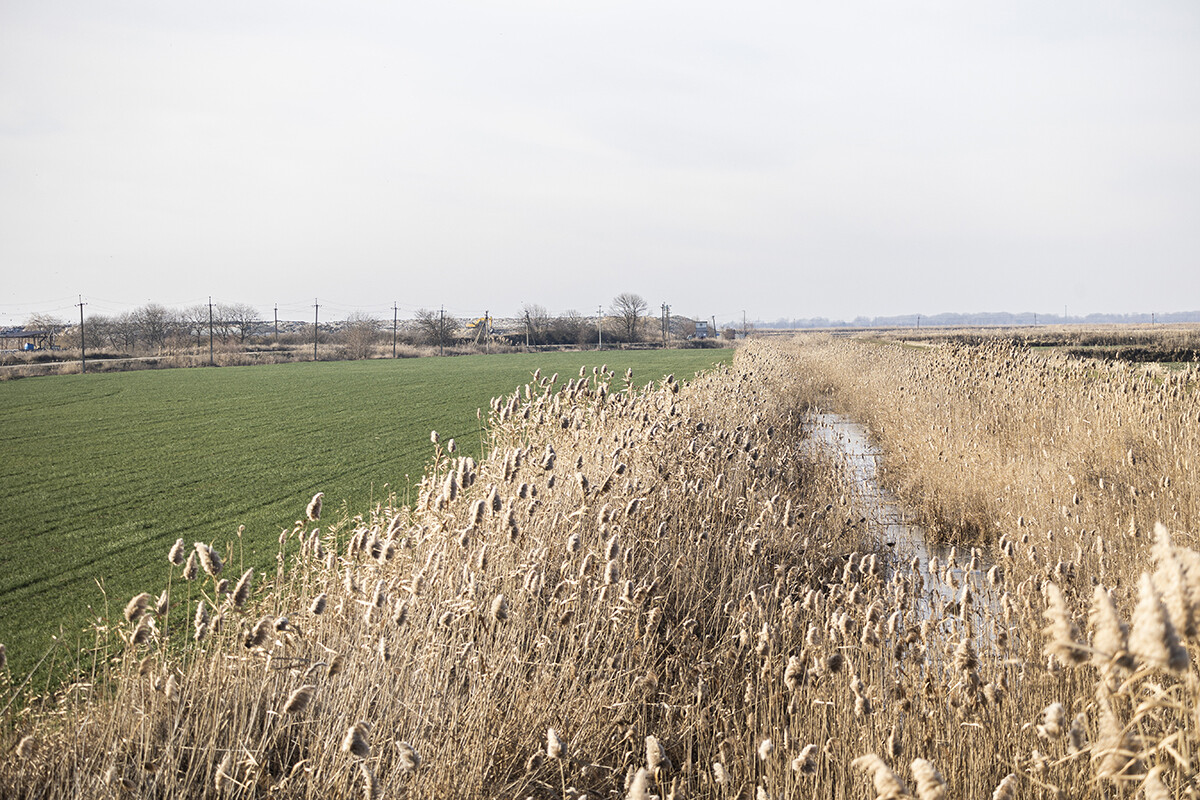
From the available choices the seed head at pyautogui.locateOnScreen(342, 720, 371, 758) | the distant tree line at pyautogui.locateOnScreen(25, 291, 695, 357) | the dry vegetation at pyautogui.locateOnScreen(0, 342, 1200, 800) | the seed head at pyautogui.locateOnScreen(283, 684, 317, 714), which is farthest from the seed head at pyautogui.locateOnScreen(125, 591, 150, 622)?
the distant tree line at pyautogui.locateOnScreen(25, 291, 695, 357)

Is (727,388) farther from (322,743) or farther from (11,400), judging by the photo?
(11,400)

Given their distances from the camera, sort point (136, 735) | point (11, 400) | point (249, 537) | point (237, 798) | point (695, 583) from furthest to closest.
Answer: point (11, 400) → point (249, 537) → point (695, 583) → point (136, 735) → point (237, 798)

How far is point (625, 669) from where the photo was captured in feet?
13.8

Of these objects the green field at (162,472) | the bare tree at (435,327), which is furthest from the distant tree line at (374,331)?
the green field at (162,472)

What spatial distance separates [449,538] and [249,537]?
15.7ft

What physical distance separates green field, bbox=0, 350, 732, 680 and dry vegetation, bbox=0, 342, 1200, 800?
37.7 inches

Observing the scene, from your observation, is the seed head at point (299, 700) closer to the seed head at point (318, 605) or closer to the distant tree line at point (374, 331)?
the seed head at point (318, 605)

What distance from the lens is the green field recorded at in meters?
6.88

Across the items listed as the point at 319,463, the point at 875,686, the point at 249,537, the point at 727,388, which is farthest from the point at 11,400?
the point at 875,686

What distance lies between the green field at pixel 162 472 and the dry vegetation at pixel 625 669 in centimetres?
96

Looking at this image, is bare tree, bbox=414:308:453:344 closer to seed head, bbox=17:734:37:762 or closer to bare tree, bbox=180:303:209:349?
bare tree, bbox=180:303:209:349

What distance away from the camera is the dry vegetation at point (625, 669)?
248cm

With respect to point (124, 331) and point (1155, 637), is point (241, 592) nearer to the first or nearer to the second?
point (1155, 637)

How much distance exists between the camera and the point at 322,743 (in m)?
2.97
